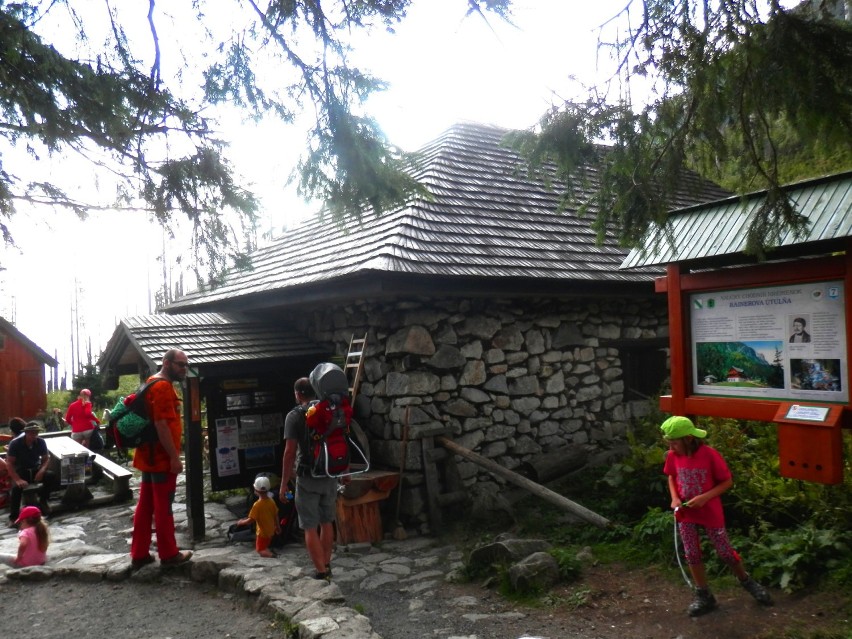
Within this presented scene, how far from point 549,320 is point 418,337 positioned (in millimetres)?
1920

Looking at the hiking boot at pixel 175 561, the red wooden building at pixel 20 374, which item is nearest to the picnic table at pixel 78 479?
the hiking boot at pixel 175 561

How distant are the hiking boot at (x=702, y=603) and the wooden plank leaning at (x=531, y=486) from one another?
1725 millimetres

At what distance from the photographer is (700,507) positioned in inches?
167

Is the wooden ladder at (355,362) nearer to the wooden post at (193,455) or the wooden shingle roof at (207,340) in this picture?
the wooden shingle roof at (207,340)

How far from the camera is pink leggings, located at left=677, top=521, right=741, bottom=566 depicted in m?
4.22

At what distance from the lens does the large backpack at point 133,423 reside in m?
4.82

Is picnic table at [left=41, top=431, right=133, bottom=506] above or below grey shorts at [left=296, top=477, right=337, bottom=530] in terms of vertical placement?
below

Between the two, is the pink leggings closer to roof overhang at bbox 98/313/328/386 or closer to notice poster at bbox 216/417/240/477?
roof overhang at bbox 98/313/328/386

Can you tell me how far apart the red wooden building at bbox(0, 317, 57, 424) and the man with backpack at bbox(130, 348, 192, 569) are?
21.9m

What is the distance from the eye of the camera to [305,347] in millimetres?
8227

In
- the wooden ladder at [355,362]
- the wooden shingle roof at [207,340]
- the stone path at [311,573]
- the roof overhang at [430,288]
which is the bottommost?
the stone path at [311,573]

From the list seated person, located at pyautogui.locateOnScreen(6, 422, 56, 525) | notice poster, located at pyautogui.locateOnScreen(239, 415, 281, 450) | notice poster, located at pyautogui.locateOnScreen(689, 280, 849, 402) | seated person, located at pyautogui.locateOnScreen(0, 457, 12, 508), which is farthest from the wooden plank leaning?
seated person, located at pyautogui.locateOnScreen(0, 457, 12, 508)

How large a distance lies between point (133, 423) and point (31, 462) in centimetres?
577

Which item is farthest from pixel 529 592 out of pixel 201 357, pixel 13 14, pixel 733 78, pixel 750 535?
pixel 13 14
